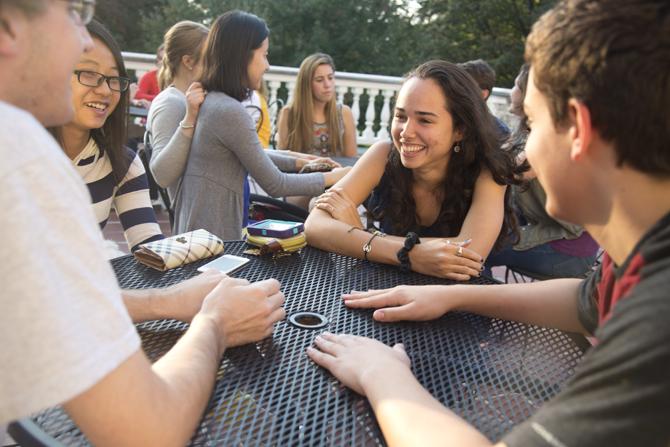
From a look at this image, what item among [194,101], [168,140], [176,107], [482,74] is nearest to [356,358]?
[194,101]

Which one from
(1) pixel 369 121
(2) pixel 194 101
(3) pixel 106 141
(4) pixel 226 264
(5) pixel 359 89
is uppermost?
(2) pixel 194 101

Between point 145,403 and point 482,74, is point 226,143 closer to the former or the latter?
point 145,403

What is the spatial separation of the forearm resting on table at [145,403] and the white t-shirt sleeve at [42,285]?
0.15 feet

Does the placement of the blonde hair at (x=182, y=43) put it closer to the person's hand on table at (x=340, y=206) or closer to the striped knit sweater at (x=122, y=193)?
the striped knit sweater at (x=122, y=193)

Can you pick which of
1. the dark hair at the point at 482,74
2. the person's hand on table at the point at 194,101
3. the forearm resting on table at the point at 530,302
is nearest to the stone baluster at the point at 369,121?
the dark hair at the point at 482,74

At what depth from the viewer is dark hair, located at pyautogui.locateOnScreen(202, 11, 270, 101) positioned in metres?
2.88

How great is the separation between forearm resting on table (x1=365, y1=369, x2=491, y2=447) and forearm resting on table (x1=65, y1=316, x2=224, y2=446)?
0.34 m

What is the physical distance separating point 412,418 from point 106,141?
1.90 meters

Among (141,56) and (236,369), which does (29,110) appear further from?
(141,56)

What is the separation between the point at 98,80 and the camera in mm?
2174

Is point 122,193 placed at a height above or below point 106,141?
below

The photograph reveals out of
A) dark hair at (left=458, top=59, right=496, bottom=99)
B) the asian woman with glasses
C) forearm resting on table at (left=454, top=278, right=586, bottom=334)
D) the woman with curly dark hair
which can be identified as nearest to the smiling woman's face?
the asian woman with glasses

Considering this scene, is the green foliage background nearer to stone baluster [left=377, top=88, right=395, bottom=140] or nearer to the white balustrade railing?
stone baluster [left=377, top=88, right=395, bottom=140]

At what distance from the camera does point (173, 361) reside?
1.01 metres
